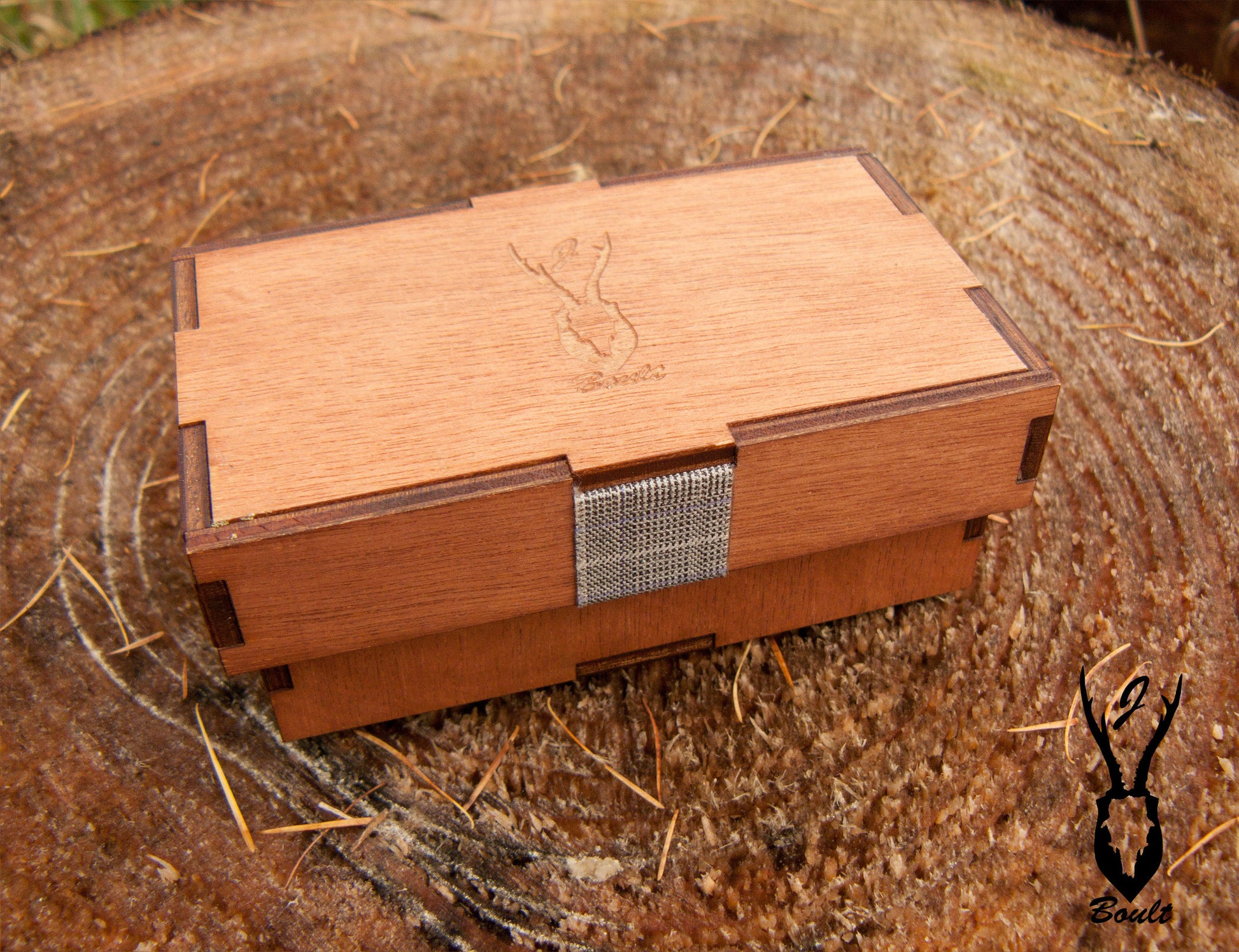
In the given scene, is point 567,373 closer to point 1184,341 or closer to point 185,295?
point 185,295

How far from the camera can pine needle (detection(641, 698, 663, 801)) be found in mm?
1146

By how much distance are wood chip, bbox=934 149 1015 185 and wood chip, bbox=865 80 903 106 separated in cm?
18

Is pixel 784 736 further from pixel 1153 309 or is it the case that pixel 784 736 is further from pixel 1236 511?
pixel 1153 309

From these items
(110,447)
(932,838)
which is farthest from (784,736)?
(110,447)

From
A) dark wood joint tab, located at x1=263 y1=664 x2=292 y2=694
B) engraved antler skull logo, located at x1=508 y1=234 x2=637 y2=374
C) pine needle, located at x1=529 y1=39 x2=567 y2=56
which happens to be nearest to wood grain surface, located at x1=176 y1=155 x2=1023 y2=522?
engraved antler skull logo, located at x1=508 y1=234 x2=637 y2=374

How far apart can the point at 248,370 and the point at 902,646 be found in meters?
0.77

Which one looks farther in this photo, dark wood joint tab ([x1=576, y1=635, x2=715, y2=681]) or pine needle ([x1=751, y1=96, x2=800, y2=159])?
pine needle ([x1=751, y1=96, x2=800, y2=159])

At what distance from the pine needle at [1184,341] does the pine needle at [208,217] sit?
1326 mm

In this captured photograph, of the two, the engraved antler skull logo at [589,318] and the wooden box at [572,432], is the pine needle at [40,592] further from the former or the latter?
the engraved antler skull logo at [589,318]

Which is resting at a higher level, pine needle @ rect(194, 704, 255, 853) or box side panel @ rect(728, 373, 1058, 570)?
box side panel @ rect(728, 373, 1058, 570)

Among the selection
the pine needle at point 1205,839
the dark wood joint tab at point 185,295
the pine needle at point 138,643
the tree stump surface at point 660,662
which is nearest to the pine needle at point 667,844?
the tree stump surface at point 660,662

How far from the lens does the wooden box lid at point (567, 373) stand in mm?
1031

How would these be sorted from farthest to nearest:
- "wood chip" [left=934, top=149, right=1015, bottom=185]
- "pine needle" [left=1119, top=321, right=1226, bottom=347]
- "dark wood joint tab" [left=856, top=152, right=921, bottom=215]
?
"wood chip" [left=934, top=149, right=1015, bottom=185], "pine needle" [left=1119, top=321, right=1226, bottom=347], "dark wood joint tab" [left=856, top=152, right=921, bottom=215]

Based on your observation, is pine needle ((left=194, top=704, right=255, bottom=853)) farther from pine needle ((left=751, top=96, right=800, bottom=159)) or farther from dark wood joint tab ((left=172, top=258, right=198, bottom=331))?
pine needle ((left=751, top=96, right=800, bottom=159))
